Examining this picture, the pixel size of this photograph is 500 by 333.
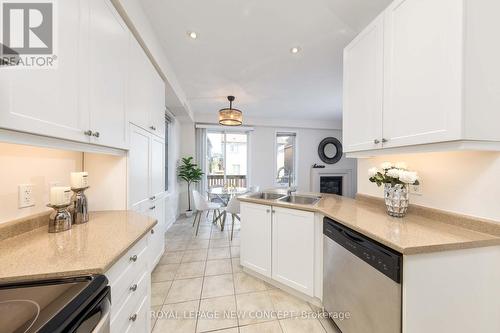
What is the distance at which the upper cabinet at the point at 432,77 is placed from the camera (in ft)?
3.29

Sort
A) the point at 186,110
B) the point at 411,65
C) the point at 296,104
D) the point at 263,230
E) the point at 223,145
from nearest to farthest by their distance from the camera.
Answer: the point at 411,65 → the point at 263,230 → the point at 186,110 → the point at 296,104 → the point at 223,145

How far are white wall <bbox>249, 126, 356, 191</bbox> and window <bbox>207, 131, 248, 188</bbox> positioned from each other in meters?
0.30

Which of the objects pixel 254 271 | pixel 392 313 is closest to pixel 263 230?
pixel 254 271

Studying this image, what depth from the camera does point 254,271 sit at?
2.24m

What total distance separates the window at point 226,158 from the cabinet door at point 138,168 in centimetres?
341

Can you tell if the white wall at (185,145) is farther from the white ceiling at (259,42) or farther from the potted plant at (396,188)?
the potted plant at (396,188)

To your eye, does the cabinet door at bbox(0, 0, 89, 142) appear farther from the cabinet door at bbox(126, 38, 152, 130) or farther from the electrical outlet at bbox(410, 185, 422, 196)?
the electrical outlet at bbox(410, 185, 422, 196)

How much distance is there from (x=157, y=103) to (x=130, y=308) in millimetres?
1962

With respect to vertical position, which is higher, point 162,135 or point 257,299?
point 162,135

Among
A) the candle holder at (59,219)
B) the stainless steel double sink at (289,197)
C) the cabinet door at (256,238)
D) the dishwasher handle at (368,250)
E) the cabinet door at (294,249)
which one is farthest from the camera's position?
the stainless steel double sink at (289,197)

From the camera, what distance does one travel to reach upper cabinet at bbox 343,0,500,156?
3.29 ft

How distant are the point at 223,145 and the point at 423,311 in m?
4.97

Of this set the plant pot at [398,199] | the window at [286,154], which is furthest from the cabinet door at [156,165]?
the window at [286,154]

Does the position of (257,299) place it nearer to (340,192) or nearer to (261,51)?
(261,51)
